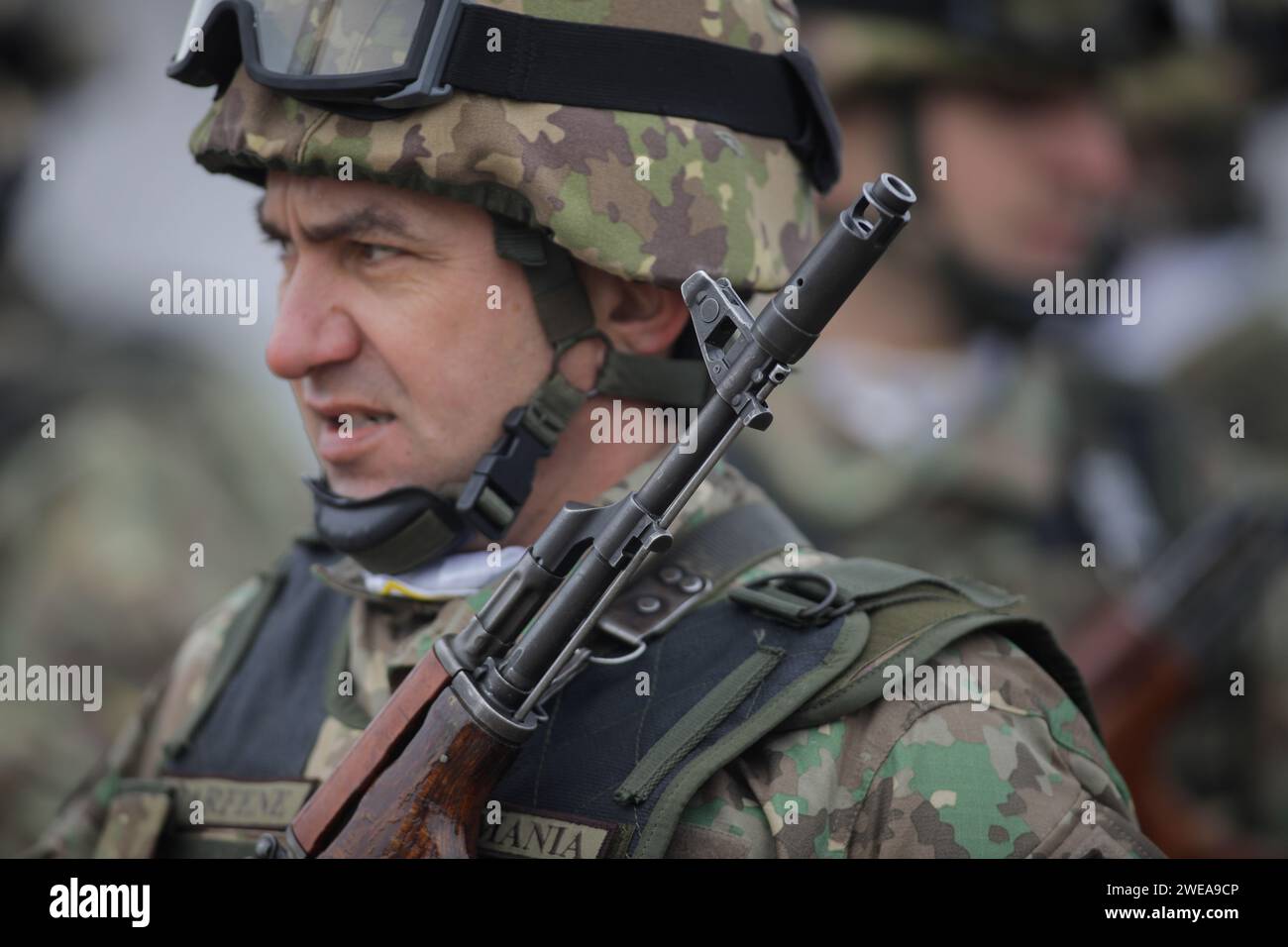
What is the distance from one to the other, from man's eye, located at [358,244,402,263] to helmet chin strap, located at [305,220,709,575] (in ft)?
0.57

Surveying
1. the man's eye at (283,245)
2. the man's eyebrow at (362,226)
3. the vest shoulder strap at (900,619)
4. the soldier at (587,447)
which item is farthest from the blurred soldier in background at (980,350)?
the man's eyebrow at (362,226)

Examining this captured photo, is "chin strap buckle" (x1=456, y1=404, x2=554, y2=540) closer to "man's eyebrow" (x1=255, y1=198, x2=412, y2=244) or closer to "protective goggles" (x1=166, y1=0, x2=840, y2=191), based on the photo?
"man's eyebrow" (x1=255, y1=198, x2=412, y2=244)

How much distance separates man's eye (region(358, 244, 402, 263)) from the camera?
2.54m

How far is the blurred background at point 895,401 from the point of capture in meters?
6.06

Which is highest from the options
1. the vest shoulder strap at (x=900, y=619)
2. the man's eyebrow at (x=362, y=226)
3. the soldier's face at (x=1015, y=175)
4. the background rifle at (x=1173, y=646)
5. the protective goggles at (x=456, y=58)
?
the soldier's face at (x=1015, y=175)

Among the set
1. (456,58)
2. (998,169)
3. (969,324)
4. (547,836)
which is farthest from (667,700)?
(969,324)

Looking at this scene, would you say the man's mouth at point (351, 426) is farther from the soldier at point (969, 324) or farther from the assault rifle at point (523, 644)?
the soldier at point (969, 324)

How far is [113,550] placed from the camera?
19.2 ft

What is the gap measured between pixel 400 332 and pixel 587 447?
0.38 m

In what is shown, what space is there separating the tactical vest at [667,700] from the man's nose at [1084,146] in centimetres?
454

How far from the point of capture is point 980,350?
711cm

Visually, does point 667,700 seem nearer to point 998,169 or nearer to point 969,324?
point 998,169
